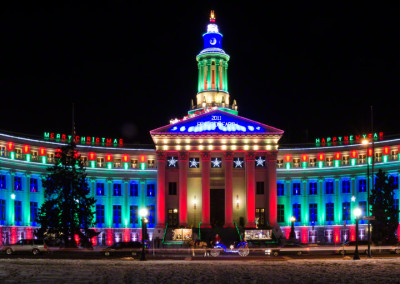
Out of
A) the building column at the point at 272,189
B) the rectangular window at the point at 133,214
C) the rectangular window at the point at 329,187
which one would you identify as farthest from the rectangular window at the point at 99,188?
the rectangular window at the point at 329,187

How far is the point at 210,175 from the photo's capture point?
102 m

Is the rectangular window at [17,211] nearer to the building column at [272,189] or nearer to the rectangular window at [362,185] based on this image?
the building column at [272,189]

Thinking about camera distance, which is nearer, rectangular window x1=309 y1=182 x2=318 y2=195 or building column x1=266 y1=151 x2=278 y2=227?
building column x1=266 y1=151 x2=278 y2=227

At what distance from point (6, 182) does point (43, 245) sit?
2837 centimetres

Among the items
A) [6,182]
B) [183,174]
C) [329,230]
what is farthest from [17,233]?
[329,230]

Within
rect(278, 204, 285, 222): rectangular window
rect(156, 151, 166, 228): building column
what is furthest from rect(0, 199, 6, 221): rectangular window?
rect(278, 204, 285, 222): rectangular window

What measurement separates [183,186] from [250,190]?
9.98 meters

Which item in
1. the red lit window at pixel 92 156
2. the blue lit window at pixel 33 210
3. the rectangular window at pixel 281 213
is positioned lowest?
the rectangular window at pixel 281 213

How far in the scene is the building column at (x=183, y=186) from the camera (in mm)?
93875

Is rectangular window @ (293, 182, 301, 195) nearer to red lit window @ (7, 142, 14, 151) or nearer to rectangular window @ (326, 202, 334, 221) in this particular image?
rectangular window @ (326, 202, 334, 221)

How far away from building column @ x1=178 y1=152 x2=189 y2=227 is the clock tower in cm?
1450

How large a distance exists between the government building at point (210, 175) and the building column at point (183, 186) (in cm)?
15

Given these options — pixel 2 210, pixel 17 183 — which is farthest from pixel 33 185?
pixel 2 210

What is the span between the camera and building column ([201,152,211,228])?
307 ft
